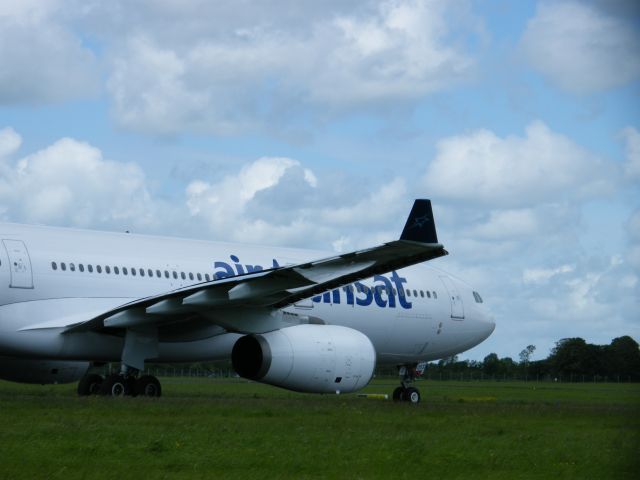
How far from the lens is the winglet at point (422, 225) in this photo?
18953mm

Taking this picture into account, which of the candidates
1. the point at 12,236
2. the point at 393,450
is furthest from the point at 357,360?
the point at 393,450

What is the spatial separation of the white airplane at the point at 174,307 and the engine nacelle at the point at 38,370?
3cm

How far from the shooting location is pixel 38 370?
25094 mm

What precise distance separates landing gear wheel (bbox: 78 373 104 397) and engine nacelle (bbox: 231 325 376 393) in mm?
4136

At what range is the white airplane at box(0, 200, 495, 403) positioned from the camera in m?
19.9

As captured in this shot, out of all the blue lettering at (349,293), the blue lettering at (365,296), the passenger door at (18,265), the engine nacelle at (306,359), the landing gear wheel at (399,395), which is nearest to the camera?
the engine nacelle at (306,359)

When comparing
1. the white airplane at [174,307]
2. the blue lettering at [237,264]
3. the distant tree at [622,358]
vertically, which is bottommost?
the white airplane at [174,307]

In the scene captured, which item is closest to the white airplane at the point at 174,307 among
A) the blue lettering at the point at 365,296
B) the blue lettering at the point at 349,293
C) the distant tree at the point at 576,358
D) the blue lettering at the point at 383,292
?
the blue lettering at the point at 349,293

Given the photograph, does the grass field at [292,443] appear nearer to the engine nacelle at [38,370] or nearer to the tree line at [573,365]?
the engine nacelle at [38,370]

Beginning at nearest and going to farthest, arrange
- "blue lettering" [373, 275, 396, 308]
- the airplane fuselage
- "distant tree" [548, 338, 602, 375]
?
the airplane fuselage, "blue lettering" [373, 275, 396, 308], "distant tree" [548, 338, 602, 375]

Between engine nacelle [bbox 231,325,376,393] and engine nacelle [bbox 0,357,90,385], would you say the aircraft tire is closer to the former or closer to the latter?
engine nacelle [bbox 231,325,376,393]

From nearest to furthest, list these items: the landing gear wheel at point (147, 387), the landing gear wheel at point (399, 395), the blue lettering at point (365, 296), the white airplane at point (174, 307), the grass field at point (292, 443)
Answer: the grass field at point (292, 443), the white airplane at point (174, 307), the landing gear wheel at point (147, 387), the blue lettering at point (365, 296), the landing gear wheel at point (399, 395)

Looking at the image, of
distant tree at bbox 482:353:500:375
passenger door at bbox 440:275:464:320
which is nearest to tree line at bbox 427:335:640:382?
distant tree at bbox 482:353:500:375

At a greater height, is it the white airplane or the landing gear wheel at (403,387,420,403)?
the white airplane
